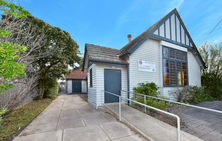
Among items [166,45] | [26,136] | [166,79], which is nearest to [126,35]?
[166,45]

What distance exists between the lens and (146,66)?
23.5 ft

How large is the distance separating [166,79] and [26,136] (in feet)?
27.9

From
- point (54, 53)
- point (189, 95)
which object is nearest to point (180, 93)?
point (189, 95)

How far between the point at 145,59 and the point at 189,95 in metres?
5.08

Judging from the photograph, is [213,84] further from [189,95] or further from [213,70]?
[189,95]

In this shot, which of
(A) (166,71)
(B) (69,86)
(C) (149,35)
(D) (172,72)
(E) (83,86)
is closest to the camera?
(C) (149,35)

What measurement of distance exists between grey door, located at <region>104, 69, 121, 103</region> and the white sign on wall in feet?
5.11

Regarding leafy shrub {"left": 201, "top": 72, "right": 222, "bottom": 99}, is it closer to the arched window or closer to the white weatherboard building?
the white weatherboard building

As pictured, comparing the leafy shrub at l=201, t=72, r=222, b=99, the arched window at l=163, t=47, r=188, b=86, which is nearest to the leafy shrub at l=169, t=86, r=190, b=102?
the arched window at l=163, t=47, r=188, b=86

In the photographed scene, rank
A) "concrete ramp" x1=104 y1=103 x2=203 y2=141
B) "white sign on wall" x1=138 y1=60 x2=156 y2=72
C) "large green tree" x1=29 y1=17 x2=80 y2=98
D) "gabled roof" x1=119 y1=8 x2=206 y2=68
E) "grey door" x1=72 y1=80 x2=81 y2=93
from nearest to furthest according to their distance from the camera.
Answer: "concrete ramp" x1=104 y1=103 x2=203 y2=141 < "gabled roof" x1=119 y1=8 x2=206 y2=68 < "white sign on wall" x1=138 y1=60 x2=156 y2=72 < "large green tree" x1=29 y1=17 x2=80 y2=98 < "grey door" x1=72 y1=80 x2=81 y2=93

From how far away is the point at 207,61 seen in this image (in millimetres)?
11922

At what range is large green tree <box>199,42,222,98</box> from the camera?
10.6 m

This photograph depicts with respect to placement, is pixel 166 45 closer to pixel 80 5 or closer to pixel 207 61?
pixel 80 5

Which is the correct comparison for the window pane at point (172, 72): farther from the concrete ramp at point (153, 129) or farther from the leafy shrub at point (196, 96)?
the concrete ramp at point (153, 129)
